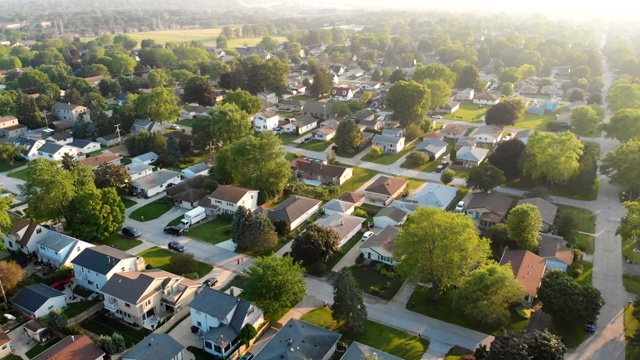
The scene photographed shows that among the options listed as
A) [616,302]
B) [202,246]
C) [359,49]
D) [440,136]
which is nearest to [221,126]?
[202,246]

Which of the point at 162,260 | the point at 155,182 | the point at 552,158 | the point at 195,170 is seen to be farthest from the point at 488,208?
the point at 155,182

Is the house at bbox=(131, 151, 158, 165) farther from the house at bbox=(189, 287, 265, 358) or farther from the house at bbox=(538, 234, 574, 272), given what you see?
the house at bbox=(538, 234, 574, 272)

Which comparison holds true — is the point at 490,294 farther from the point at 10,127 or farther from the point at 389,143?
the point at 10,127

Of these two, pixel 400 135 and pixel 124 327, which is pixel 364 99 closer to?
pixel 400 135

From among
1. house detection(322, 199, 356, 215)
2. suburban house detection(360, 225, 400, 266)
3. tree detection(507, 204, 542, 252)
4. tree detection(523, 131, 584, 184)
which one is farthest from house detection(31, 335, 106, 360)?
tree detection(523, 131, 584, 184)

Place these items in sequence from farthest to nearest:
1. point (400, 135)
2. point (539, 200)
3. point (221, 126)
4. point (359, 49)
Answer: point (359, 49), point (400, 135), point (221, 126), point (539, 200)

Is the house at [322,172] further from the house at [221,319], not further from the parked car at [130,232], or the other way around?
the house at [221,319]
